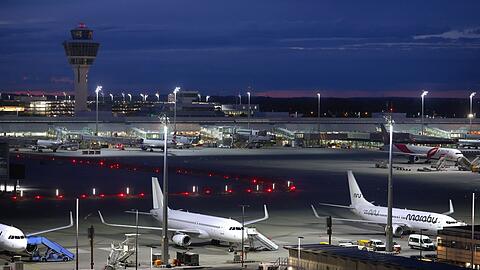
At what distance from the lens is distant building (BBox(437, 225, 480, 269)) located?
2132 inches

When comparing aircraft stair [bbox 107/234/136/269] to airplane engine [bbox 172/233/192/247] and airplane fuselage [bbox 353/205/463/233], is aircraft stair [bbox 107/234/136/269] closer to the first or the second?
airplane engine [bbox 172/233/192/247]

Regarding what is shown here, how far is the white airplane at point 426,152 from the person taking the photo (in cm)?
14850

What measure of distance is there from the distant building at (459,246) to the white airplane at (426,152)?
91394 millimetres

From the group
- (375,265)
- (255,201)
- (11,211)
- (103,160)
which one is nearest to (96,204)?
(11,211)

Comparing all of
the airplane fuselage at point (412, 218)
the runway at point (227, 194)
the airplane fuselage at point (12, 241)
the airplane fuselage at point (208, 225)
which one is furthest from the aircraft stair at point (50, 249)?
the airplane fuselage at point (412, 218)

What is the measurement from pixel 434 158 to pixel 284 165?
22.8m

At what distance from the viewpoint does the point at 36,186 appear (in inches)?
4437

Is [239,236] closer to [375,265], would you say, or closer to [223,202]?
[375,265]

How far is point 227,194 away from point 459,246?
165 feet

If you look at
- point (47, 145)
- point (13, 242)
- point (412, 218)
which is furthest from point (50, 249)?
point (47, 145)

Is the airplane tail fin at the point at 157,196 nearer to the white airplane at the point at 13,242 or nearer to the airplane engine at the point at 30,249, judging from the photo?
the airplane engine at the point at 30,249

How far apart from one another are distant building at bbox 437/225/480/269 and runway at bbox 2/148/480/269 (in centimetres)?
852

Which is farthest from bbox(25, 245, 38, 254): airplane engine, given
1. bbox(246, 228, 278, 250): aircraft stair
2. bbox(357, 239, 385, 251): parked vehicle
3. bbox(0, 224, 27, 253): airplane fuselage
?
bbox(357, 239, 385, 251): parked vehicle

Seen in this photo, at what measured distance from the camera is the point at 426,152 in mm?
159250
